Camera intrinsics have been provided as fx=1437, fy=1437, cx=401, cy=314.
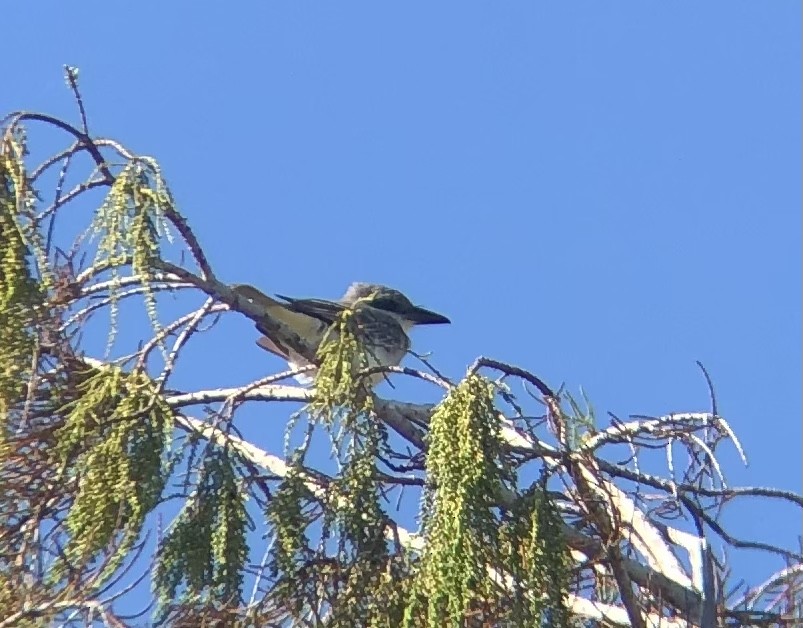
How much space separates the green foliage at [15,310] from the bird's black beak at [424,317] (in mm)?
4456

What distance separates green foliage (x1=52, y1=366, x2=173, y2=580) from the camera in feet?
10.2

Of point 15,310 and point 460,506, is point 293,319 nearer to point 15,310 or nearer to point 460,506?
point 15,310

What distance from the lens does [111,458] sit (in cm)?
323

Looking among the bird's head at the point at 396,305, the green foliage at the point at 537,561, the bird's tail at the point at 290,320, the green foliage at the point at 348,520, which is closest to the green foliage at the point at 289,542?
the green foliage at the point at 348,520

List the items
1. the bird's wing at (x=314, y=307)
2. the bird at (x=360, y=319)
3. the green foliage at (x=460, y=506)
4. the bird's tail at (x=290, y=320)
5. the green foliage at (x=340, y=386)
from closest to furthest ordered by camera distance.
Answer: the green foliage at (x=460, y=506), the green foliage at (x=340, y=386), the bird at (x=360, y=319), the bird's tail at (x=290, y=320), the bird's wing at (x=314, y=307)

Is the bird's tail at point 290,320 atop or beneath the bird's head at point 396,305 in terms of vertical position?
beneath

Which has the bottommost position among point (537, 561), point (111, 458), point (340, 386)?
point (537, 561)

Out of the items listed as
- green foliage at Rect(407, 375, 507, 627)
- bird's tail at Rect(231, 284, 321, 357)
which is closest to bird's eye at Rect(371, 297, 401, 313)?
bird's tail at Rect(231, 284, 321, 357)

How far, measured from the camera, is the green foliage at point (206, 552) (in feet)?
10.7

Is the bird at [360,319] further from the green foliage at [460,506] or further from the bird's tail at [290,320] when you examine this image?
the green foliage at [460,506]

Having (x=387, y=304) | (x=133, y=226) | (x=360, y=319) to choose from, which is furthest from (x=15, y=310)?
(x=387, y=304)

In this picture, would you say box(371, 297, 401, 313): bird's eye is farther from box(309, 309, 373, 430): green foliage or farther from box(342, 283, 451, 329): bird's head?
box(309, 309, 373, 430): green foliage

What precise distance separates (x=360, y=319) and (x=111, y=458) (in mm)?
2084

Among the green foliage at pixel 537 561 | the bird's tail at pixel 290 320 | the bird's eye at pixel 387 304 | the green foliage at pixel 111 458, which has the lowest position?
the green foliage at pixel 537 561
